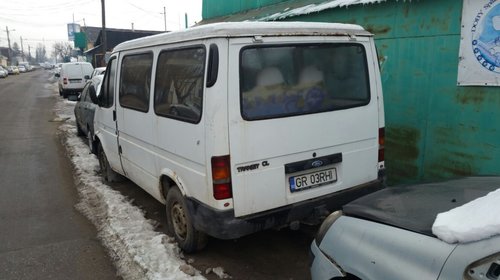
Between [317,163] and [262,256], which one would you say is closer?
[317,163]

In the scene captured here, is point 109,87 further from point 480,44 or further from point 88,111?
point 480,44

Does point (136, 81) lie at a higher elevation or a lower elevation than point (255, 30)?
lower

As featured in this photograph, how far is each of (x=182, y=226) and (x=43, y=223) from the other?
2.12 metres

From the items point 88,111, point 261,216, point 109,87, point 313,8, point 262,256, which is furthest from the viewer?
point 88,111

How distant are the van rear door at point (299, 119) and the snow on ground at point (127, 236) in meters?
0.97

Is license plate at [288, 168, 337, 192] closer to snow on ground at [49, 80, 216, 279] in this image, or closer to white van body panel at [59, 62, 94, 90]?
snow on ground at [49, 80, 216, 279]

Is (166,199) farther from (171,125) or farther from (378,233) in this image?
(378,233)

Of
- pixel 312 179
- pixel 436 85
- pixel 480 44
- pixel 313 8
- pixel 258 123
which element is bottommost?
pixel 312 179

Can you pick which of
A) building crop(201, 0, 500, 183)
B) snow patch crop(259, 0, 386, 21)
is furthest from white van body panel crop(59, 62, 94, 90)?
building crop(201, 0, 500, 183)

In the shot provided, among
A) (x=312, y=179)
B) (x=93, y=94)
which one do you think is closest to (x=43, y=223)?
(x=93, y=94)

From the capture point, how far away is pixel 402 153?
17.5 ft

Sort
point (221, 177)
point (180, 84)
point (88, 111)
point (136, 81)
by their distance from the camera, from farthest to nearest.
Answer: point (88, 111) → point (136, 81) → point (180, 84) → point (221, 177)

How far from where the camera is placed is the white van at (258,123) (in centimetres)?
315

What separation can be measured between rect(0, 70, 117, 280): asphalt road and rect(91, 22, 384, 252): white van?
3.22 feet
